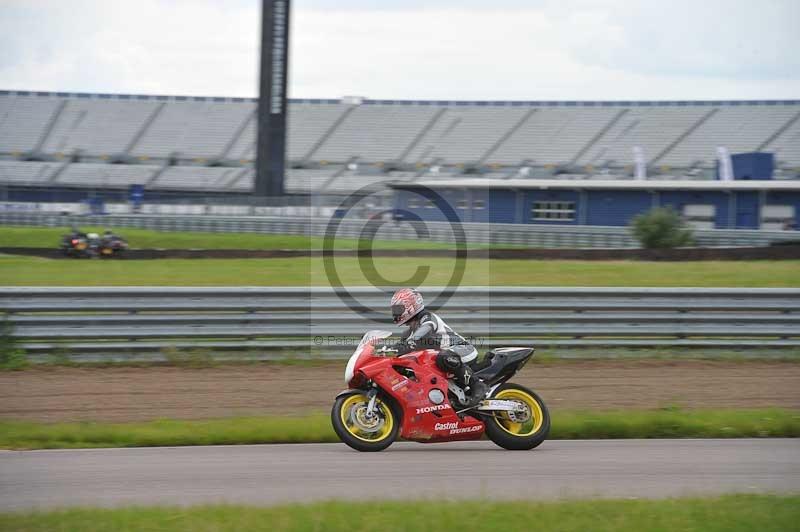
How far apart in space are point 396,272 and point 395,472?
1536 centimetres

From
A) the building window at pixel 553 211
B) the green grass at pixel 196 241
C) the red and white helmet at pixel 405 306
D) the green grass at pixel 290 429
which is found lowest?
the green grass at pixel 290 429

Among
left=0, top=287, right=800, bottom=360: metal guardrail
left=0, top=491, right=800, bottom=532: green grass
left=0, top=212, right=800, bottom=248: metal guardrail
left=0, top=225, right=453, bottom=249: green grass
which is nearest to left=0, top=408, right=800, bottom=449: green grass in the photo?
left=0, top=491, right=800, bottom=532: green grass

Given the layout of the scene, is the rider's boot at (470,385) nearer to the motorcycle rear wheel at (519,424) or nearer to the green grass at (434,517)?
the motorcycle rear wheel at (519,424)

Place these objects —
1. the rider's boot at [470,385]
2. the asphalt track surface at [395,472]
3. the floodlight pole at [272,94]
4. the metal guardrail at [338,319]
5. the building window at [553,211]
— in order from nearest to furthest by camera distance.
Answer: the asphalt track surface at [395,472]
the rider's boot at [470,385]
the metal guardrail at [338,319]
the floodlight pole at [272,94]
the building window at [553,211]

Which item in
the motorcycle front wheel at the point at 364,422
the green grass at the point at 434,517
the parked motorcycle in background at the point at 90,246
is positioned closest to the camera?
the green grass at the point at 434,517

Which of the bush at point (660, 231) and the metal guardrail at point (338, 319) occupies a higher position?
the bush at point (660, 231)

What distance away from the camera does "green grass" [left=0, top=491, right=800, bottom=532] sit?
5.76 meters

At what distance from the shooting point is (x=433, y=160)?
2283 inches

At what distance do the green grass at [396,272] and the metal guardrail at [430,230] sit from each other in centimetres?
754

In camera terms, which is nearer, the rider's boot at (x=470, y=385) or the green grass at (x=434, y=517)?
the green grass at (x=434, y=517)

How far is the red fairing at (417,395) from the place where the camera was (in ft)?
27.9

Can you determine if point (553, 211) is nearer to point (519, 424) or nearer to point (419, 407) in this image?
point (519, 424)

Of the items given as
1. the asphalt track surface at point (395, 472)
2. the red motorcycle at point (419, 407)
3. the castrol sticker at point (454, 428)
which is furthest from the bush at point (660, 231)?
the castrol sticker at point (454, 428)

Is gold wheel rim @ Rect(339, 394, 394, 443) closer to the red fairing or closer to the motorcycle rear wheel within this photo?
the red fairing
